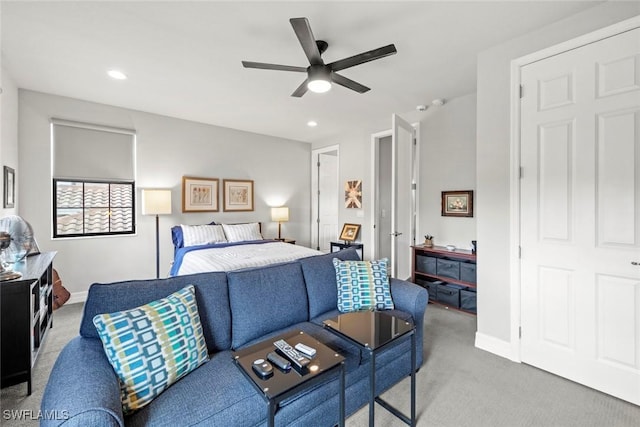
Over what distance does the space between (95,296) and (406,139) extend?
3.58m

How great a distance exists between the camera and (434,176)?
406cm

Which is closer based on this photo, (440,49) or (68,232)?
(440,49)

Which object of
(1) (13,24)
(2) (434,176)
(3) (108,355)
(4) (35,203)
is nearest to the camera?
(3) (108,355)

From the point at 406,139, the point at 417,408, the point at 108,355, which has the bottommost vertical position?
the point at 417,408

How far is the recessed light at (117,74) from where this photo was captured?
117 inches

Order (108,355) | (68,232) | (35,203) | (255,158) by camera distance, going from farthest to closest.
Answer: (255,158), (68,232), (35,203), (108,355)

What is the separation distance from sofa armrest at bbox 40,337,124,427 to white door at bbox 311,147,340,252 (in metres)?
4.86

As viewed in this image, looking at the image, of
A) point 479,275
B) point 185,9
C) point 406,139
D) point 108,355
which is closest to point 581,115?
point 479,275

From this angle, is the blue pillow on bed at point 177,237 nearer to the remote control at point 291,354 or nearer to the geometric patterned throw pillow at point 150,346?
the geometric patterned throw pillow at point 150,346

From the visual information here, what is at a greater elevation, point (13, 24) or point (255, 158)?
point (13, 24)

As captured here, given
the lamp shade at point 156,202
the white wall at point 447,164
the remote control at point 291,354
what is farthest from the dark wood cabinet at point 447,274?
the lamp shade at point 156,202

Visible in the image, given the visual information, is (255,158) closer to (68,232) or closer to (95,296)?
(68,232)

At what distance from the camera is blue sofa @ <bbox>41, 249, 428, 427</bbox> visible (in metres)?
1.09

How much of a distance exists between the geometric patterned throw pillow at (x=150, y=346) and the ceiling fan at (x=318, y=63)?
1.76m
